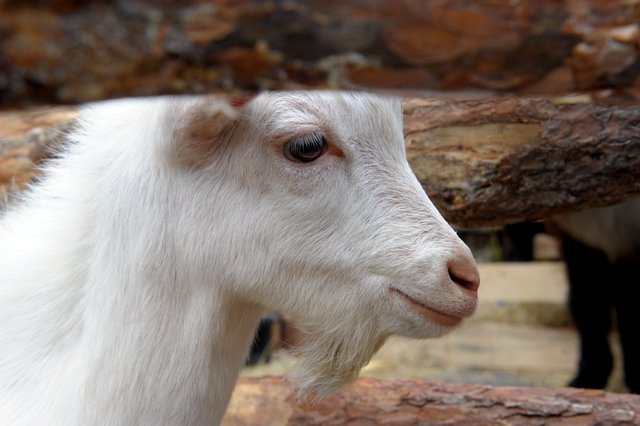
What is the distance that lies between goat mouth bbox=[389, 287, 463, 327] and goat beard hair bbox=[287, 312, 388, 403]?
11cm

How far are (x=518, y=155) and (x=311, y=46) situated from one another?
1815 mm

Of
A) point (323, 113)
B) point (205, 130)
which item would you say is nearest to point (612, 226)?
point (323, 113)

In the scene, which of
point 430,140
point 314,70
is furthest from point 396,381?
point 314,70

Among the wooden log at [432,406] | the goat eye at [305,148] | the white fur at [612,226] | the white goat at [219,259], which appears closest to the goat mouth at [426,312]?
the white goat at [219,259]

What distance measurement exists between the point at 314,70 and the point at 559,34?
0.99 ft

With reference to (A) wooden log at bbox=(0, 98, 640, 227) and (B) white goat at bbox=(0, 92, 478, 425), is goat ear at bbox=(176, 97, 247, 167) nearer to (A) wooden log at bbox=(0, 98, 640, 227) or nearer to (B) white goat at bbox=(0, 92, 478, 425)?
(B) white goat at bbox=(0, 92, 478, 425)

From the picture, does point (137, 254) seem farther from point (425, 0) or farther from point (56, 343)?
point (425, 0)

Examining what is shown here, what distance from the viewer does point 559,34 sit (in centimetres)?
96

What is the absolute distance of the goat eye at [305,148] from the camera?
1744 mm

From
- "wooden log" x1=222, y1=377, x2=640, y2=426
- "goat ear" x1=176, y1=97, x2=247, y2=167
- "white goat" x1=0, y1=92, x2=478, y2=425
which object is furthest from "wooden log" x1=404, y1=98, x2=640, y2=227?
"goat ear" x1=176, y1=97, x2=247, y2=167

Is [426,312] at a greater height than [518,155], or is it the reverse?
[518,155]

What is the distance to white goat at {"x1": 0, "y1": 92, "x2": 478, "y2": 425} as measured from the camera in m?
1.76

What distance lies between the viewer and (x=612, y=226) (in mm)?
4438

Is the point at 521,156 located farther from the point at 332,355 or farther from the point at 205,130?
the point at 205,130
